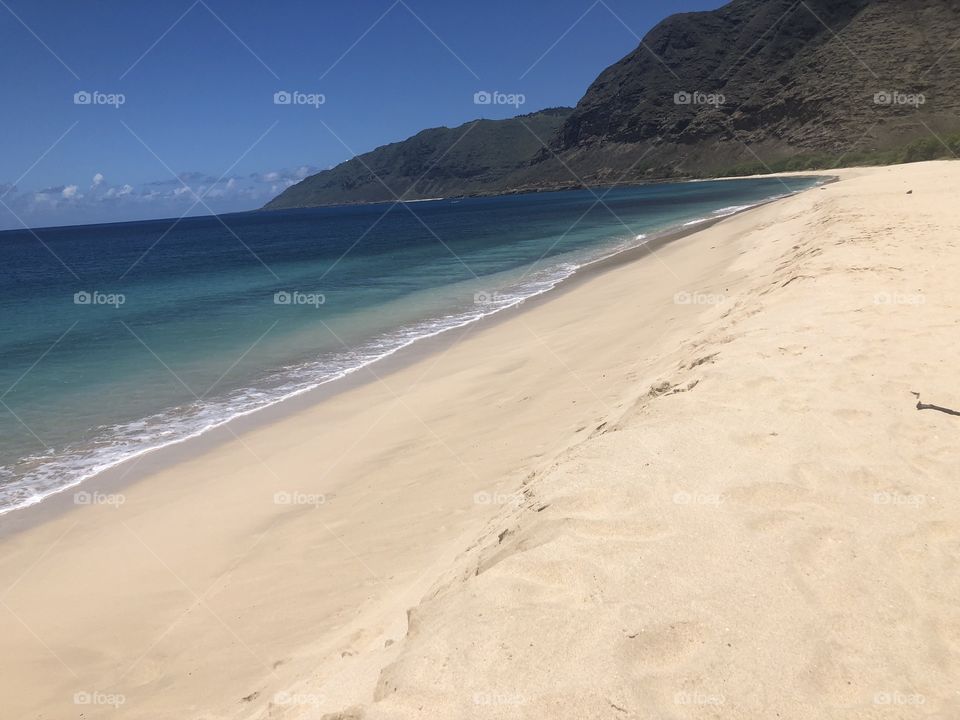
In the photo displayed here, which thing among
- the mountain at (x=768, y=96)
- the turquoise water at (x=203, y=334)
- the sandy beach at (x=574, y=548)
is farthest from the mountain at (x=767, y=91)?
the sandy beach at (x=574, y=548)

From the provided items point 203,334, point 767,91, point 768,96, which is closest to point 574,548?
point 203,334

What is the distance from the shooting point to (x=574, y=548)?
132 inches

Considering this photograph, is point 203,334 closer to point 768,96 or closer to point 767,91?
point 768,96

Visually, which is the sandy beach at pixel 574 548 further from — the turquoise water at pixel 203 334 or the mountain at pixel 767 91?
the mountain at pixel 767 91

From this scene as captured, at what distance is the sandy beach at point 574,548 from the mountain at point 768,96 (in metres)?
52.6

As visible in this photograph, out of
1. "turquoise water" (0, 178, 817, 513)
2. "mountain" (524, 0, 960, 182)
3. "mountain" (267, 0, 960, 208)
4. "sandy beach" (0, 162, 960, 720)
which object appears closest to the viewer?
"sandy beach" (0, 162, 960, 720)

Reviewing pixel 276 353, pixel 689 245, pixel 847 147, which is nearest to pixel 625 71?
pixel 847 147

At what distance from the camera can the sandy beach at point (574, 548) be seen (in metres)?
2.62

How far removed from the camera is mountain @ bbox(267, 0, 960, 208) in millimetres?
83312

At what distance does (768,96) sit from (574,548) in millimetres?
128386

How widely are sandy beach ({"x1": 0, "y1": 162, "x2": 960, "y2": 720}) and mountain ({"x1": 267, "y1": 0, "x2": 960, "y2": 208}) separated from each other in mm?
52630

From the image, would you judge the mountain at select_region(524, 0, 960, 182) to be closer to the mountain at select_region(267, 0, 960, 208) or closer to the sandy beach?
the mountain at select_region(267, 0, 960, 208)

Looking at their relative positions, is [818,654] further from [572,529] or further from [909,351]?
[909,351]

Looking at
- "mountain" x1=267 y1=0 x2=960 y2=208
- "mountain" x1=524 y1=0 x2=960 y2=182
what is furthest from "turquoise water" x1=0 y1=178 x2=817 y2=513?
"mountain" x1=524 y1=0 x2=960 y2=182
